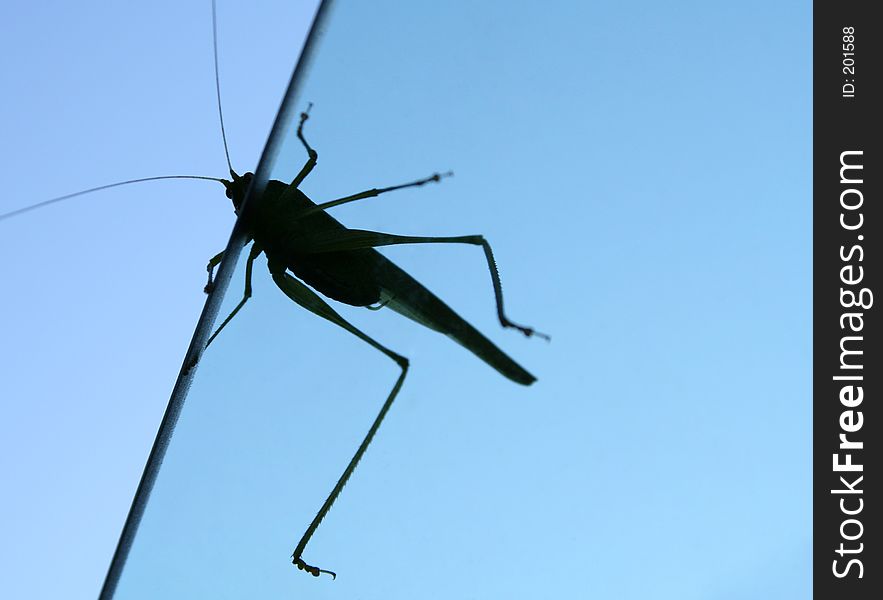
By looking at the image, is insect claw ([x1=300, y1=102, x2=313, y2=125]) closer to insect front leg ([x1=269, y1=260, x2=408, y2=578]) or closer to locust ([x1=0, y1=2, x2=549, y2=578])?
locust ([x1=0, y1=2, x2=549, y2=578])

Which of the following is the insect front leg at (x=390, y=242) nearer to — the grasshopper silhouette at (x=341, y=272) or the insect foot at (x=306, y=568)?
the grasshopper silhouette at (x=341, y=272)

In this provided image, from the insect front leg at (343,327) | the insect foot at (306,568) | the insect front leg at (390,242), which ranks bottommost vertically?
the insect foot at (306,568)

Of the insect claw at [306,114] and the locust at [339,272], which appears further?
the locust at [339,272]
